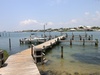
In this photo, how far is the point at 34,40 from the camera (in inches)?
2126

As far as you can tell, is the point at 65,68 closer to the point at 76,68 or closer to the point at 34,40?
the point at 76,68

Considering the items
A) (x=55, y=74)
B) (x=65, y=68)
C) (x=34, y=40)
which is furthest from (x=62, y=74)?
(x=34, y=40)

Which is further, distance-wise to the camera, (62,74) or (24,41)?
(24,41)

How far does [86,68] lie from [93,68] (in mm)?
795

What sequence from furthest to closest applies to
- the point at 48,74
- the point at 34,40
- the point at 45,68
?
the point at 34,40
the point at 45,68
the point at 48,74

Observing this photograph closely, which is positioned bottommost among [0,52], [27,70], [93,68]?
[93,68]

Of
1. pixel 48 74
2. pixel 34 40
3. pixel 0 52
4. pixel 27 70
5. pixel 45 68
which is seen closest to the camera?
pixel 27 70

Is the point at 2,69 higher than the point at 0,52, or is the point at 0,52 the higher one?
the point at 0,52

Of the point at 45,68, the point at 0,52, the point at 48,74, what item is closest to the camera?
the point at 0,52

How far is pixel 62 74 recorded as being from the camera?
18.1m

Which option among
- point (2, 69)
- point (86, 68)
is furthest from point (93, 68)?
point (2, 69)

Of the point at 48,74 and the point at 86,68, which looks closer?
the point at 48,74

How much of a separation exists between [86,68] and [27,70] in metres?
8.47

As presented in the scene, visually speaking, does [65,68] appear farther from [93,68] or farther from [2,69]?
[2,69]
